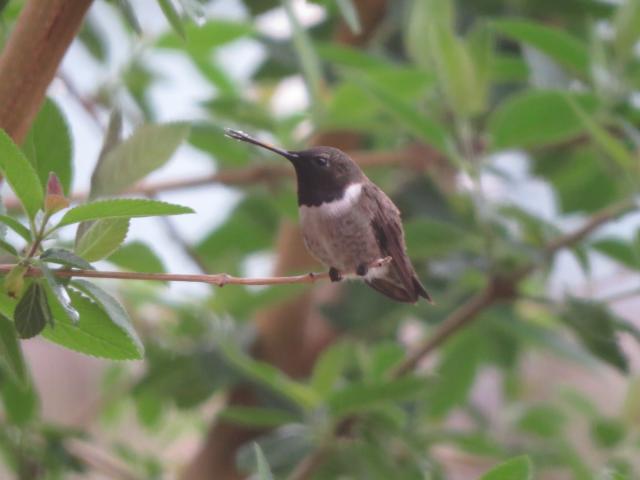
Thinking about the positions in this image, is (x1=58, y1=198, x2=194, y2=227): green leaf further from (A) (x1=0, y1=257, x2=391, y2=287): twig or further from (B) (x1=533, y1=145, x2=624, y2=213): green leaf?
(B) (x1=533, y1=145, x2=624, y2=213): green leaf

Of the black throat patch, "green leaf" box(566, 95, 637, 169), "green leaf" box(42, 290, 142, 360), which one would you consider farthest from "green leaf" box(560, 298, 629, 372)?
"green leaf" box(42, 290, 142, 360)

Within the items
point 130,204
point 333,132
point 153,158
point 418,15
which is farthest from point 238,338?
point 130,204

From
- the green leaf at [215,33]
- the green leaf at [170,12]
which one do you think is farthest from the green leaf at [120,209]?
the green leaf at [215,33]

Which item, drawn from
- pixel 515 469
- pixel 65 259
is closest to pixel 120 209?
pixel 65 259

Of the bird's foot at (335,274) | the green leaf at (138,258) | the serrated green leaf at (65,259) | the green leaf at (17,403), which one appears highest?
the serrated green leaf at (65,259)

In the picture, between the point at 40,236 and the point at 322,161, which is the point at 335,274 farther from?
the point at 40,236

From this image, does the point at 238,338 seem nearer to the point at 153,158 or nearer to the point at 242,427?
the point at 242,427

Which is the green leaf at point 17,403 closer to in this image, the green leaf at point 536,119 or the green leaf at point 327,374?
the green leaf at point 327,374
